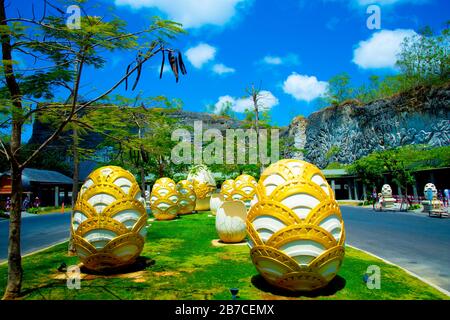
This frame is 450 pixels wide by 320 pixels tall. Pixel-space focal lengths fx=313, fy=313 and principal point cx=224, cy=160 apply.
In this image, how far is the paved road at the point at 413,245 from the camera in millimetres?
7919

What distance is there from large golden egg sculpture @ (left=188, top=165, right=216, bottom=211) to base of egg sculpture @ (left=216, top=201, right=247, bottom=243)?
518 inches

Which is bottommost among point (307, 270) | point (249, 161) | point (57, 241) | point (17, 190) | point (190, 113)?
point (57, 241)

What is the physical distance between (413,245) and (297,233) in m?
7.79

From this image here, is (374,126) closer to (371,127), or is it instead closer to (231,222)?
(371,127)

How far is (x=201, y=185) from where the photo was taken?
81.4ft

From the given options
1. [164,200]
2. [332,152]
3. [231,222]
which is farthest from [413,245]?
[332,152]

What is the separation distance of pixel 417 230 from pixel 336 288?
10.5 metres

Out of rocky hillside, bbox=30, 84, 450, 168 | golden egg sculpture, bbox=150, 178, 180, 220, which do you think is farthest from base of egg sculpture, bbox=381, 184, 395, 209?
golden egg sculpture, bbox=150, 178, 180, 220

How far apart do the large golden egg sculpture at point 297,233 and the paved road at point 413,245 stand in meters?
3.05

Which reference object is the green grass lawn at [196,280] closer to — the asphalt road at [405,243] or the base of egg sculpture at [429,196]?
the asphalt road at [405,243]
